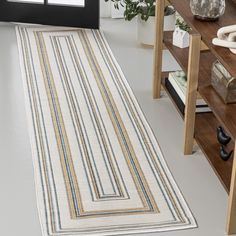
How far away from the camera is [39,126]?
352cm

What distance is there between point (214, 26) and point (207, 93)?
11.5 inches

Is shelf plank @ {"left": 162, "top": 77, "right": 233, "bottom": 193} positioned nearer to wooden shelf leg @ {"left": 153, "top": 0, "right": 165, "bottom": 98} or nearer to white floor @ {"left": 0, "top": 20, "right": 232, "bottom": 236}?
white floor @ {"left": 0, "top": 20, "right": 232, "bottom": 236}

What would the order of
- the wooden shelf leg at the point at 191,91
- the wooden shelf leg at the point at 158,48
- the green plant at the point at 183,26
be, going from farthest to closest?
the green plant at the point at 183,26
the wooden shelf leg at the point at 158,48
the wooden shelf leg at the point at 191,91

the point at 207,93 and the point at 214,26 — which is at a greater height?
the point at 214,26

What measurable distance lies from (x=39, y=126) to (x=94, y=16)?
1.39 m

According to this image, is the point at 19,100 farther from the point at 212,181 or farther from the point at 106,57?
the point at 212,181

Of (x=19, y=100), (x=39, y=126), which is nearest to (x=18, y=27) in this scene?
(x=19, y=100)

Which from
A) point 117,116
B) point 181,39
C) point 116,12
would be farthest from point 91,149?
point 116,12

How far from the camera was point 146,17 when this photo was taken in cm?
440

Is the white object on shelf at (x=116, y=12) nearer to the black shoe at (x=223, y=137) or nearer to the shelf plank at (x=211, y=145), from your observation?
the shelf plank at (x=211, y=145)

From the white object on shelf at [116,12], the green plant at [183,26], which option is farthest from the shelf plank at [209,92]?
the white object on shelf at [116,12]

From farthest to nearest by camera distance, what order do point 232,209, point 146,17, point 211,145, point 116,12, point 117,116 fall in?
1. point 116,12
2. point 146,17
3. point 117,116
4. point 211,145
5. point 232,209

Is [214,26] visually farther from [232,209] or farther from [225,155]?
[232,209]

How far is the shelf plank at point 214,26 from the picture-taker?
273 cm
